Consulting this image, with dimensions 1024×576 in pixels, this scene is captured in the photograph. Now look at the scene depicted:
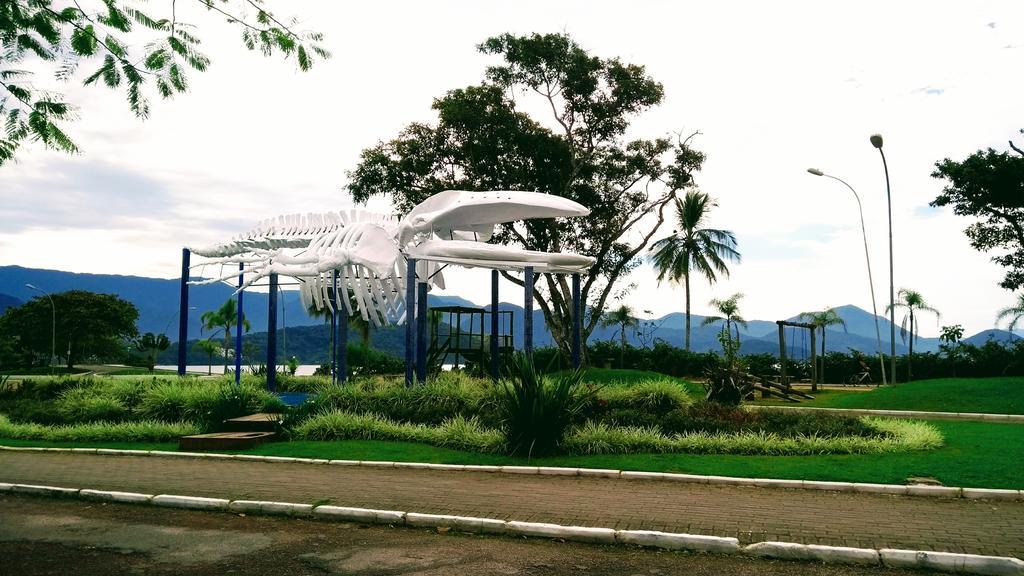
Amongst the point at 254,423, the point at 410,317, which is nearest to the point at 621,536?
the point at 254,423

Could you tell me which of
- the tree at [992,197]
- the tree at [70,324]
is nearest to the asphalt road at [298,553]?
the tree at [992,197]

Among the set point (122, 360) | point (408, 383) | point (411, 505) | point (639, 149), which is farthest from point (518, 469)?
point (122, 360)

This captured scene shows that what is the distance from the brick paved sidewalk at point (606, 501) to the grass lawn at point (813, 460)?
0.81 meters

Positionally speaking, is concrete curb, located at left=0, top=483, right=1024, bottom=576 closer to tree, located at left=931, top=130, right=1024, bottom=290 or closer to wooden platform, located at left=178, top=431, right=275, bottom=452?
wooden platform, located at left=178, top=431, right=275, bottom=452

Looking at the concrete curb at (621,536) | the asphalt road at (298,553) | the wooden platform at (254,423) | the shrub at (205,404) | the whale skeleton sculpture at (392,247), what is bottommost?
the asphalt road at (298,553)

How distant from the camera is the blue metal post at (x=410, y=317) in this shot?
654 inches

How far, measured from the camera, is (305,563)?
643 centimetres

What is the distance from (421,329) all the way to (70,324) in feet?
173

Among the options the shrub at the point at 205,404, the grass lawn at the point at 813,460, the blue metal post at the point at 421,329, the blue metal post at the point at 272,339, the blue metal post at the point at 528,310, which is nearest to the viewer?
the grass lawn at the point at 813,460

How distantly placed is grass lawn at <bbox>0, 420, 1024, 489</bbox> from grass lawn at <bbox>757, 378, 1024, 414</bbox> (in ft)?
16.9

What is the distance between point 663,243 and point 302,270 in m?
25.9

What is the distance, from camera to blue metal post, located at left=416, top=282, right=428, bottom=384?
56.6 feet

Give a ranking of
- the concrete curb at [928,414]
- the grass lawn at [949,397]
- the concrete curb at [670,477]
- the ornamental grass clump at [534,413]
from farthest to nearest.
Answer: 1. the grass lawn at [949,397]
2. the concrete curb at [928,414]
3. the ornamental grass clump at [534,413]
4. the concrete curb at [670,477]

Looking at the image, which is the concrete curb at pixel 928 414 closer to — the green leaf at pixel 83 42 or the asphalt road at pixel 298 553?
the asphalt road at pixel 298 553
